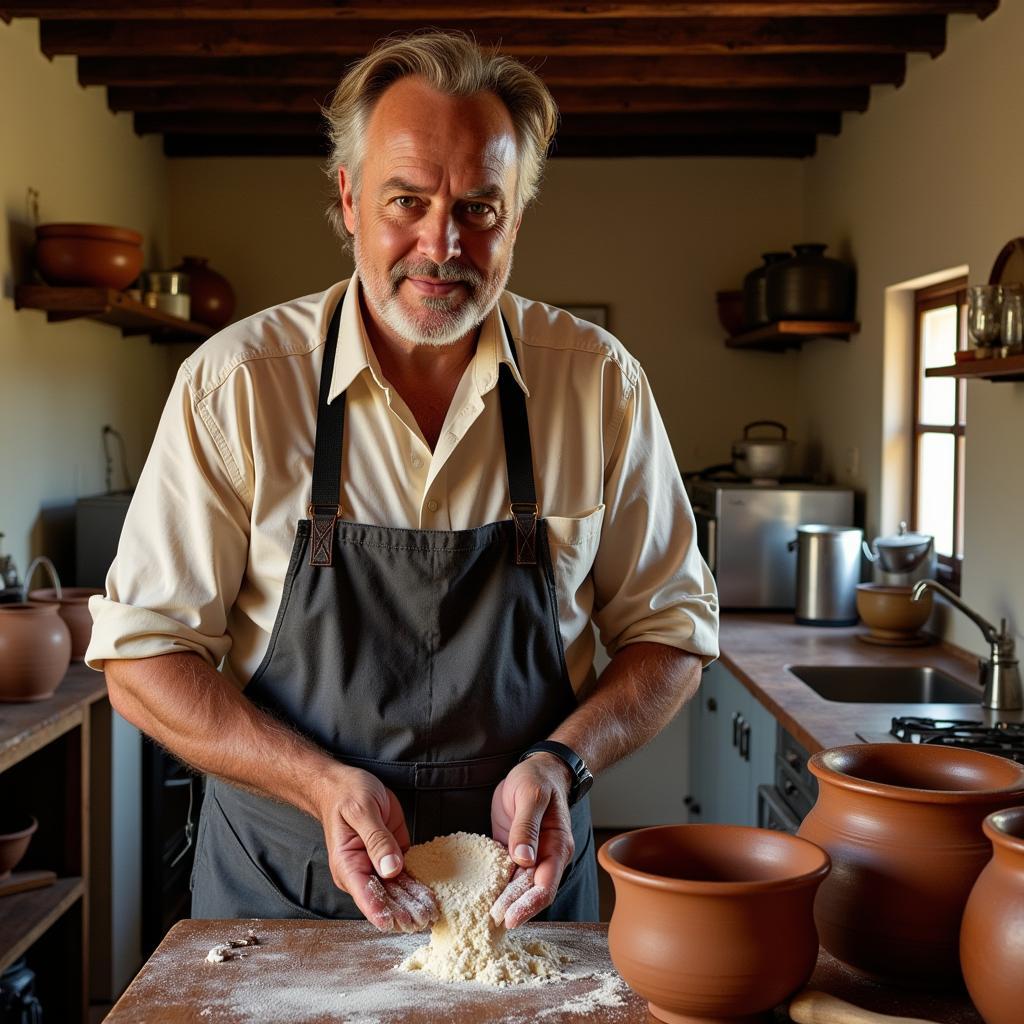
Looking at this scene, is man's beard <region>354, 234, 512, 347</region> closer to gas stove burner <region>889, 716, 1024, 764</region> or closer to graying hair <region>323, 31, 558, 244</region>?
graying hair <region>323, 31, 558, 244</region>

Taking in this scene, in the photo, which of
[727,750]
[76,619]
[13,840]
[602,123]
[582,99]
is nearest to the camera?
[13,840]

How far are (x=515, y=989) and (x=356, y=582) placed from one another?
1.82 feet

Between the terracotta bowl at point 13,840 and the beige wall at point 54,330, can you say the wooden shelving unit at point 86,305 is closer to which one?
the beige wall at point 54,330

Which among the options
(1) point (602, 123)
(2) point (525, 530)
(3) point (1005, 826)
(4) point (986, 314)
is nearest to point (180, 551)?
(2) point (525, 530)

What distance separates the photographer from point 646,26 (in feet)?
12.9

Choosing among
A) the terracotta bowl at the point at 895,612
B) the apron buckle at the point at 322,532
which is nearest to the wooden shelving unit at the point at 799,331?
the terracotta bowl at the point at 895,612

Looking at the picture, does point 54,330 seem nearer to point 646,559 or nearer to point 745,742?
point 745,742

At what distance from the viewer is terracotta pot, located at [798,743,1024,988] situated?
3.70 feet

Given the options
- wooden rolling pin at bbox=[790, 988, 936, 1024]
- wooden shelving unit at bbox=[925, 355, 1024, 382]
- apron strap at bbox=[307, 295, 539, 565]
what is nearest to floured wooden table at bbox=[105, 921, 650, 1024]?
wooden rolling pin at bbox=[790, 988, 936, 1024]

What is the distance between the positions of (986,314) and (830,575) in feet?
4.49

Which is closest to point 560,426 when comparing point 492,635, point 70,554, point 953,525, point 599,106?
point 492,635

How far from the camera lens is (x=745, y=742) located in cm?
373

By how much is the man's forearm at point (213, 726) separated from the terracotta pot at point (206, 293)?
3815 mm

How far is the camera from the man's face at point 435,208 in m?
1.60
